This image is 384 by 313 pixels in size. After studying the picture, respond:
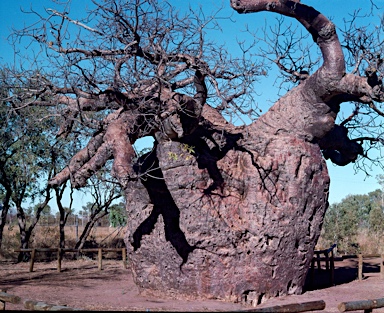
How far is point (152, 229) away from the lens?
9141 millimetres

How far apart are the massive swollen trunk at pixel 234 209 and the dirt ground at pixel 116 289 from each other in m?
0.37

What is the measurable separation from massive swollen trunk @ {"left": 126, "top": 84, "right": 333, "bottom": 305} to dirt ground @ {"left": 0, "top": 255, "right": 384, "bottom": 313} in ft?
1.22

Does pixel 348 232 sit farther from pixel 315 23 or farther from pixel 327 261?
pixel 315 23

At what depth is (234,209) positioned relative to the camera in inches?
351

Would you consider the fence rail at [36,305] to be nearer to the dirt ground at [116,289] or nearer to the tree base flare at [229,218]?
the dirt ground at [116,289]

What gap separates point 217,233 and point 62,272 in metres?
6.57

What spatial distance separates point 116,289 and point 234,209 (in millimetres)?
3090

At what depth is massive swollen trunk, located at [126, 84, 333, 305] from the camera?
8.60m

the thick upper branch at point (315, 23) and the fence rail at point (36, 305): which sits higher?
the thick upper branch at point (315, 23)

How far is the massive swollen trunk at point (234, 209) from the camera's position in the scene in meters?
8.60

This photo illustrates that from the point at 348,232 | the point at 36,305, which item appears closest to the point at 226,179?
the point at 36,305

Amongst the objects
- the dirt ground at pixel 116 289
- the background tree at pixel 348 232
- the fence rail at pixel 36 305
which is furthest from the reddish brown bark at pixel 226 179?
the background tree at pixel 348 232

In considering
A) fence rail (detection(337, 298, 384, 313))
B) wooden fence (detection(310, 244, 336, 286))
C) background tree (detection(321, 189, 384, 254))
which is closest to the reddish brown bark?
wooden fence (detection(310, 244, 336, 286))

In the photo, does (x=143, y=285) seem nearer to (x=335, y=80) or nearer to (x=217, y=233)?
(x=217, y=233)
